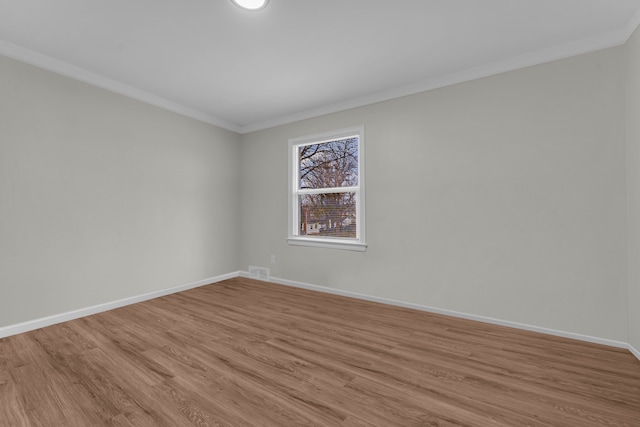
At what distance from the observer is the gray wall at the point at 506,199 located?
2393 millimetres

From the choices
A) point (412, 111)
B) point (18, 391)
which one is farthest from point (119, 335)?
point (412, 111)

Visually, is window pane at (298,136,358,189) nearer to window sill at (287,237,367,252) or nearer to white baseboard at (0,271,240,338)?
Result: window sill at (287,237,367,252)

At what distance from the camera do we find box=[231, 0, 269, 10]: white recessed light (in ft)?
6.56

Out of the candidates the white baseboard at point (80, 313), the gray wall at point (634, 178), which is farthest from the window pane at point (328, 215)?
the gray wall at point (634, 178)

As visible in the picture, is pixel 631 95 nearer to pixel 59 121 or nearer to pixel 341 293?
pixel 341 293

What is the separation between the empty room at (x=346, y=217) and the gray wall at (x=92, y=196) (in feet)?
0.07

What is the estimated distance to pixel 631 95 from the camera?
222 cm

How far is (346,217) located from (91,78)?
10.6 feet

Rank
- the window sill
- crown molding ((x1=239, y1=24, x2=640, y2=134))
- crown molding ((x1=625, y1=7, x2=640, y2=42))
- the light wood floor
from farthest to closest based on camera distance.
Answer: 1. the window sill
2. crown molding ((x1=239, y1=24, x2=640, y2=134))
3. crown molding ((x1=625, y1=7, x2=640, y2=42))
4. the light wood floor

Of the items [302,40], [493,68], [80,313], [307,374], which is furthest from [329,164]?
[80,313]

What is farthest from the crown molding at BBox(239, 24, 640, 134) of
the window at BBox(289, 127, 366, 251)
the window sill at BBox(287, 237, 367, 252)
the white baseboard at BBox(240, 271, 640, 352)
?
the white baseboard at BBox(240, 271, 640, 352)

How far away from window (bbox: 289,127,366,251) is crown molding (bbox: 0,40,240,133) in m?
1.53

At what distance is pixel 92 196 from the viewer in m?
3.10

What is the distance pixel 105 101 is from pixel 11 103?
77cm
